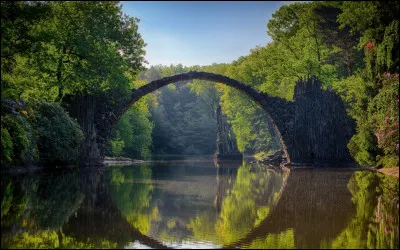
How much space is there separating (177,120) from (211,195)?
73.2 metres

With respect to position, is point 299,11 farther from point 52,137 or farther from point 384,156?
point 52,137

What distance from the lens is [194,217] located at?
10.8 meters

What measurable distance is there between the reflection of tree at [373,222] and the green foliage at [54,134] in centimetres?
1588

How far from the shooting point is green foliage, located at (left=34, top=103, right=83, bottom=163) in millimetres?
24062

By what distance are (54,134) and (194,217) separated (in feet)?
51.3

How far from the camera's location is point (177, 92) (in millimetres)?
99125

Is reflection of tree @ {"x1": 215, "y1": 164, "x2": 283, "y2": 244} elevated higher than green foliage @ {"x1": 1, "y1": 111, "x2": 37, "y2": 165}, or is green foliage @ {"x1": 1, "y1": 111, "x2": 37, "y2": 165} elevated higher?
green foliage @ {"x1": 1, "y1": 111, "x2": 37, "y2": 165}

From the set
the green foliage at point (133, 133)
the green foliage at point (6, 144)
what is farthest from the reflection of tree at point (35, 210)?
the green foliage at point (133, 133)

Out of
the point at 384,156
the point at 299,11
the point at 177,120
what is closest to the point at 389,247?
the point at 384,156

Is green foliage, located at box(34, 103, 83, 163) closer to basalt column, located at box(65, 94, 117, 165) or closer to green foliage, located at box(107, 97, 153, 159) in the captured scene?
basalt column, located at box(65, 94, 117, 165)

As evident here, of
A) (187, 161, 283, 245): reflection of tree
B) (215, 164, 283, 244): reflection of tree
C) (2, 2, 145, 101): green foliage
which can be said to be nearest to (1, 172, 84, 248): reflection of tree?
(187, 161, 283, 245): reflection of tree

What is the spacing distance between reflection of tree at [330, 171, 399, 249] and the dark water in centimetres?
2

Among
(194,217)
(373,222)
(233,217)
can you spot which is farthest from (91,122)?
(373,222)

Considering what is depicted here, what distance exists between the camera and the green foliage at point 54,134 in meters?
24.1
